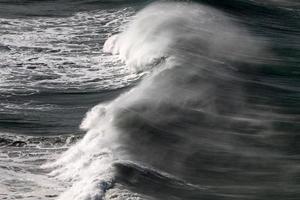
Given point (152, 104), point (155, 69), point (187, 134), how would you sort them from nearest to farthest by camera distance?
point (187, 134)
point (152, 104)
point (155, 69)

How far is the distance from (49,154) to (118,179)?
98.4 inches

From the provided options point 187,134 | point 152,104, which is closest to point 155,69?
point 152,104

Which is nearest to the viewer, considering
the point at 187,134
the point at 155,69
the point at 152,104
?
the point at 187,134

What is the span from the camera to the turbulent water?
13344mm

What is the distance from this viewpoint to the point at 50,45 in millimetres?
25047

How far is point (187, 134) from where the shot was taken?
15672 mm

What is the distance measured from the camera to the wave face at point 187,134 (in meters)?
13.0

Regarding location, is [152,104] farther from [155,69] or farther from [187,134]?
[155,69]

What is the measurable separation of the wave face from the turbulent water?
0.09 ft

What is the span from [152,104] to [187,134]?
185 centimetres

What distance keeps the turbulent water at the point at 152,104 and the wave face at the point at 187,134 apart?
0.09 ft

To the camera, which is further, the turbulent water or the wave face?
the turbulent water

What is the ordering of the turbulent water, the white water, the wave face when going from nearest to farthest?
1. the wave face
2. the turbulent water
3. the white water

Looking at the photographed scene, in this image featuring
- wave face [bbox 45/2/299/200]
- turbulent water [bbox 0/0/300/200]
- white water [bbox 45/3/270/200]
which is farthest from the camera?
white water [bbox 45/3/270/200]
